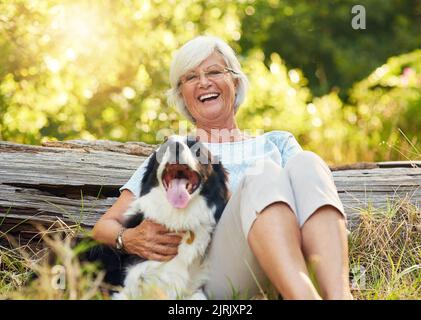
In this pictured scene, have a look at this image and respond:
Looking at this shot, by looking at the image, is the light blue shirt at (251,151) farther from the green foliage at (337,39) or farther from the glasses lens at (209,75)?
the green foliage at (337,39)

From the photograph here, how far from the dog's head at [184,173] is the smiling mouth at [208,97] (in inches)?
23.0

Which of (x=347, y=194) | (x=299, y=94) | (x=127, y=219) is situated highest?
(x=299, y=94)

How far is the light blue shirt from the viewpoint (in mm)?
3436

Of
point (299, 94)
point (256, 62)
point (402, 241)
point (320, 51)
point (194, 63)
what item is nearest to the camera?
point (194, 63)

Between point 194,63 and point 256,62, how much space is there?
150 inches

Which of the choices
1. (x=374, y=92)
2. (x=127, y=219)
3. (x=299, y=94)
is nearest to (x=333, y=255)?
(x=127, y=219)

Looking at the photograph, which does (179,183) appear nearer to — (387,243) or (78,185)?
(78,185)

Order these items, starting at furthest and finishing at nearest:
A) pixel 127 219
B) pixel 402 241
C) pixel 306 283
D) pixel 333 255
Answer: pixel 402 241 → pixel 127 219 → pixel 333 255 → pixel 306 283

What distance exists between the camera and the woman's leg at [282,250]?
259cm

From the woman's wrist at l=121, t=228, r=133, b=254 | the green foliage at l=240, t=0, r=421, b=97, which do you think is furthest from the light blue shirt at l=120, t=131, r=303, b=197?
the green foliage at l=240, t=0, r=421, b=97

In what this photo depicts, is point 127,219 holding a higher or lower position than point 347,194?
lower

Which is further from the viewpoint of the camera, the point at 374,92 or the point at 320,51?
the point at 320,51
